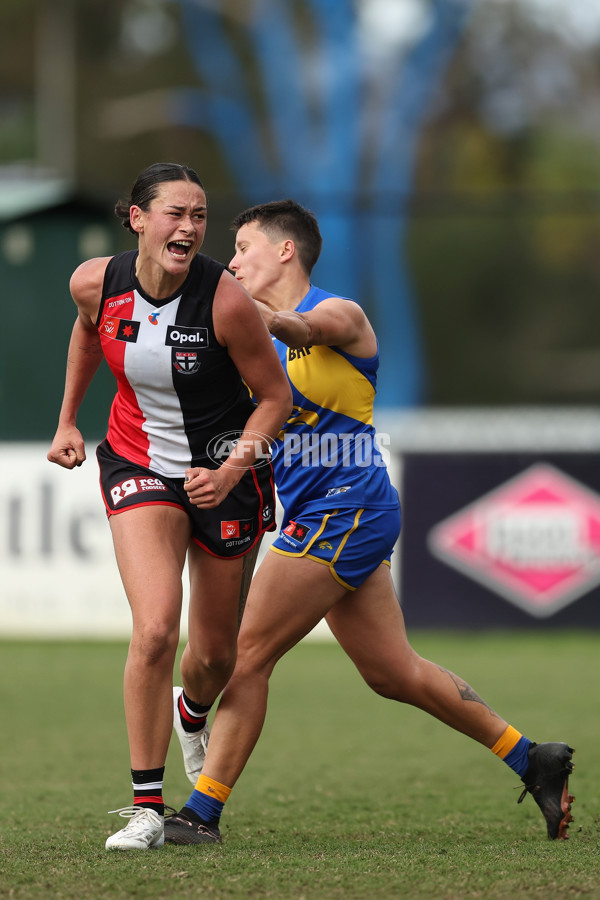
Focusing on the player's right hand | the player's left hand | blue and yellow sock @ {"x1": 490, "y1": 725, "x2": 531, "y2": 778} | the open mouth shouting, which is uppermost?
the open mouth shouting

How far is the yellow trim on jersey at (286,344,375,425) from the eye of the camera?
4602 millimetres

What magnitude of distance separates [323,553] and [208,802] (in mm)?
948

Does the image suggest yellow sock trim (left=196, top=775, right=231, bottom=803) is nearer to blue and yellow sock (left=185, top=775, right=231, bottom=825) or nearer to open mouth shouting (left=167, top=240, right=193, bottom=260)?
blue and yellow sock (left=185, top=775, right=231, bottom=825)

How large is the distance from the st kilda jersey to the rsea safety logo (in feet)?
21.9

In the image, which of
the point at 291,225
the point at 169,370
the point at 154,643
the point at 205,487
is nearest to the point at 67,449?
the point at 169,370

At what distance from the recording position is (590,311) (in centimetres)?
3081

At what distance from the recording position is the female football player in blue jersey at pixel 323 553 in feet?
14.5

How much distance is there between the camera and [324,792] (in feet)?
18.7

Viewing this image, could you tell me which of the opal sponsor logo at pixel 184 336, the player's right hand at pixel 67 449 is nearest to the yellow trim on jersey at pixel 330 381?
the opal sponsor logo at pixel 184 336

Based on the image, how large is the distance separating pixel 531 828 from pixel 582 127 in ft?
106

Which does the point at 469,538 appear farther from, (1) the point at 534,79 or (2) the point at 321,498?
(1) the point at 534,79

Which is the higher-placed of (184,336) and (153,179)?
(153,179)

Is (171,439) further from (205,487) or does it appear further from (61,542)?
(61,542)

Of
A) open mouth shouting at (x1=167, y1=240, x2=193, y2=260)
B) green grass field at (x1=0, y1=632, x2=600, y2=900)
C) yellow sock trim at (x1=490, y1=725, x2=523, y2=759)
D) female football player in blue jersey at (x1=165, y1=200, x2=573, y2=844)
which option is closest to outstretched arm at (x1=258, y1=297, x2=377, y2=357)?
female football player in blue jersey at (x1=165, y1=200, x2=573, y2=844)
